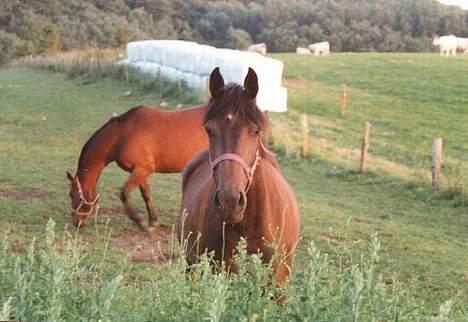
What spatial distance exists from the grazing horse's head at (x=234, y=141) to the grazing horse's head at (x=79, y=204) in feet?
16.8

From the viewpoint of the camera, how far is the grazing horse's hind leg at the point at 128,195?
368 inches

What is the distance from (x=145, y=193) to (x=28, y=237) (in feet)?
6.07

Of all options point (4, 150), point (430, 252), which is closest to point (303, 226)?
point (430, 252)

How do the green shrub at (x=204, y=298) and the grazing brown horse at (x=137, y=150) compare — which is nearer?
the green shrub at (x=204, y=298)

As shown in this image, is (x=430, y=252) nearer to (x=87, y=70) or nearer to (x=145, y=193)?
(x=145, y=193)

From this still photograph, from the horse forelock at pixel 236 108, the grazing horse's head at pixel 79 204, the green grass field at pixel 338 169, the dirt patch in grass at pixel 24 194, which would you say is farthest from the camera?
the dirt patch in grass at pixel 24 194

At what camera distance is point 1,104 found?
23438mm

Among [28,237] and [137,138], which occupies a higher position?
[137,138]

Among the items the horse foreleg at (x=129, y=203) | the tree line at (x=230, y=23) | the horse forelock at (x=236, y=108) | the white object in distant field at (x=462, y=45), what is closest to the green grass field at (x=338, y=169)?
the horse foreleg at (x=129, y=203)

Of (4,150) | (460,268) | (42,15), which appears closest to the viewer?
(460,268)

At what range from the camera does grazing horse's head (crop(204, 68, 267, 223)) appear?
4055mm

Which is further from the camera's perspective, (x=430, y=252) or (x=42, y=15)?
(x=42, y=15)

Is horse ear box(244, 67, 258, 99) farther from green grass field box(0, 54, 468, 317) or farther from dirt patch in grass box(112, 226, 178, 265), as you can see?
dirt patch in grass box(112, 226, 178, 265)

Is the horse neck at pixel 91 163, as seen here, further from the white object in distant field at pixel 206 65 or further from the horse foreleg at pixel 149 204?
the white object in distant field at pixel 206 65
